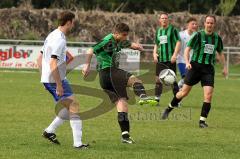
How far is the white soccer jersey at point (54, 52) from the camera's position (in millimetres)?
9672

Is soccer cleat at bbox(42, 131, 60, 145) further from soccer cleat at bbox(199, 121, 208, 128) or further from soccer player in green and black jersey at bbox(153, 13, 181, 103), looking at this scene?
soccer player in green and black jersey at bbox(153, 13, 181, 103)

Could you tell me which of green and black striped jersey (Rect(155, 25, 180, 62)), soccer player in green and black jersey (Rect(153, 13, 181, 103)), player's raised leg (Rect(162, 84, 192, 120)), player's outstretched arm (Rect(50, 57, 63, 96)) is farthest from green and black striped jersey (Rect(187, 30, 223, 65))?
player's outstretched arm (Rect(50, 57, 63, 96))

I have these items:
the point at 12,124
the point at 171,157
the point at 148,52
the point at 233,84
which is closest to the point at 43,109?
the point at 12,124

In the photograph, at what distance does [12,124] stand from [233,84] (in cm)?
1452

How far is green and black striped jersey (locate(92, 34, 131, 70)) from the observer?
420 inches

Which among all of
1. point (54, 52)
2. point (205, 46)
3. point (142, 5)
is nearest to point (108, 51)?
point (54, 52)

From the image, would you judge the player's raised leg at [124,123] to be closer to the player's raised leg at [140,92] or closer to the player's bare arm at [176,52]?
the player's raised leg at [140,92]

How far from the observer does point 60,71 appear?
32.6ft

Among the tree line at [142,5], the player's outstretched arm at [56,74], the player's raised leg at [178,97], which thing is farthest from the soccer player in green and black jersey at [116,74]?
the tree line at [142,5]

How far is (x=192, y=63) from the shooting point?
13.3 meters

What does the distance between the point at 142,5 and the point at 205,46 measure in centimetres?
3273

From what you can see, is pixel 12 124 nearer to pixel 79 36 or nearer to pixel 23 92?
pixel 23 92

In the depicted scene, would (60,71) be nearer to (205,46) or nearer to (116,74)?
(116,74)

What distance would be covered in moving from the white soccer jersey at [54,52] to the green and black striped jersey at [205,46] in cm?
378
